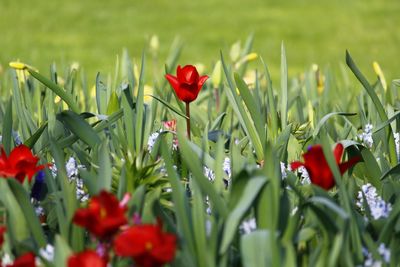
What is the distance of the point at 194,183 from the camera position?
4.94 feet

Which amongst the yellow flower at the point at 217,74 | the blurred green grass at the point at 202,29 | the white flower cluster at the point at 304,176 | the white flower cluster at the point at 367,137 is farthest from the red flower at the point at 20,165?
the blurred green grass at the point at 202,29

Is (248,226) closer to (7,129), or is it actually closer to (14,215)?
(14,215)

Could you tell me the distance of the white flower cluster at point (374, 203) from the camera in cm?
162

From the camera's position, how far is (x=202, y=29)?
8.27 meters

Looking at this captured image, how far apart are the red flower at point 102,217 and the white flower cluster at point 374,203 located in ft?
1.88

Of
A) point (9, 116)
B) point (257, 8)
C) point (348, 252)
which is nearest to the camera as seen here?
point (348, 252)

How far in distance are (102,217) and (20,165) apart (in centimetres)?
39

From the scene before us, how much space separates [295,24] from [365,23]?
728 millimetres

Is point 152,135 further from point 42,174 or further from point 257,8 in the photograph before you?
point 257,8

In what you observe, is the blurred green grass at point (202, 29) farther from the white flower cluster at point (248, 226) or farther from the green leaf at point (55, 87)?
the white flower cluster at point (248, 226)

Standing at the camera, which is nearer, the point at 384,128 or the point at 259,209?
the point at 259,209

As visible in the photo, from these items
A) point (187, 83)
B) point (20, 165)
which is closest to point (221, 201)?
point (20, 165)

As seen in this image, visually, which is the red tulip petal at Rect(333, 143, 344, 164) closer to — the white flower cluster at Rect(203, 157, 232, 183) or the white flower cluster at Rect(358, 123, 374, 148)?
the white flower cluster at Rect(203, 157, 232, 183)

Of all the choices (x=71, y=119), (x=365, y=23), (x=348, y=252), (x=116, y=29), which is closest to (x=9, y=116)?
(x=71, y=119)
